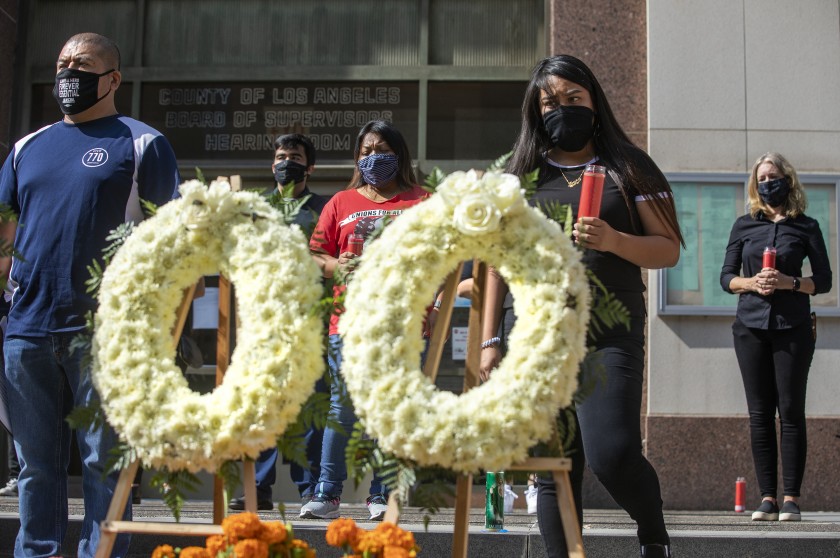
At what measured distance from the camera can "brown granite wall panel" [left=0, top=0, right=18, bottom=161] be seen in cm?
889

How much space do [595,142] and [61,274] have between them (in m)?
2.21

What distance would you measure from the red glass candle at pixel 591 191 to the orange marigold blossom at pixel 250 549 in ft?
5.25

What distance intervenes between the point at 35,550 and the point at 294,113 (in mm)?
5118

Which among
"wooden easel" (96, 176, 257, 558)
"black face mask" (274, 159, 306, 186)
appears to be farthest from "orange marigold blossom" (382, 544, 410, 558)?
"black face mask" (274, 159, 306, 186)

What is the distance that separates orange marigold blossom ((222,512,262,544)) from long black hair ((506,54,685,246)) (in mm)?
1807

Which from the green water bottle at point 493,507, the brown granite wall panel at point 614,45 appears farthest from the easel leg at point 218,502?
the brown granite wall panel at point 614,45

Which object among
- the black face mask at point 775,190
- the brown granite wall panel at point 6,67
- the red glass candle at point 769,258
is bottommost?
the red glass candle at point 769,258

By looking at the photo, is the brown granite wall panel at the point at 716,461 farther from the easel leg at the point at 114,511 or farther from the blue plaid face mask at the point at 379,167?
the easel leg at the point at 114,511

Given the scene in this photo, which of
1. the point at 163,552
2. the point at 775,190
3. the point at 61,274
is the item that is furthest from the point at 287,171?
the point at 163,552

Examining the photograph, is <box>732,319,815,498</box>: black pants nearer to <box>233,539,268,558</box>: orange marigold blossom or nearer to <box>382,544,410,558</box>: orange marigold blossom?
<box>382,544,410,558</box>: orange marigold blossom

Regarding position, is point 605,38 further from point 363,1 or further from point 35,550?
point 35,550

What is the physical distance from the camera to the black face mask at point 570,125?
434cm

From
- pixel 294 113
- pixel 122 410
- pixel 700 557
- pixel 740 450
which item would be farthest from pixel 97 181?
pixel 740 450

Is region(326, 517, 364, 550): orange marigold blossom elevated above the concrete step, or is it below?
above
